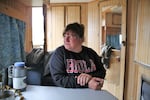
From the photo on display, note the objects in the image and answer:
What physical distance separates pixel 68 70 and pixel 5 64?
0.43 m

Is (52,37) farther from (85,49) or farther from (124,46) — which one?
(85,49)

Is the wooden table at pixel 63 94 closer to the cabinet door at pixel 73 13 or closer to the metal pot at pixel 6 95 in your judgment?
the metal pot at pixel 6 95

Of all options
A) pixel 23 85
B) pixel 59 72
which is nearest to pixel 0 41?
pixel 23 85

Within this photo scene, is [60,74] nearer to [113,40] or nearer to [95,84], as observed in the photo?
[95,84]

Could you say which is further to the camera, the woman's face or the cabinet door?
the cabinet door

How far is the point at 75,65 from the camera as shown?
134 cm

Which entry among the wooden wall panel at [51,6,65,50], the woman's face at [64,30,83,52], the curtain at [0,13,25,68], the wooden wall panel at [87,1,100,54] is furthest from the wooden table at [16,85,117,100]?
the wooden wall panel at [51,6,65,50]

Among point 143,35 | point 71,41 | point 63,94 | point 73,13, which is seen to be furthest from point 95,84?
point 73,13

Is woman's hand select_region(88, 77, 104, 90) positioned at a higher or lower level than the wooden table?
higher

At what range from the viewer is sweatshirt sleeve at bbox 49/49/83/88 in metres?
1.24

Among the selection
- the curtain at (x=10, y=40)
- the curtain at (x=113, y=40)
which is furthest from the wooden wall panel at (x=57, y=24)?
the curtain at (x=10, y=40)

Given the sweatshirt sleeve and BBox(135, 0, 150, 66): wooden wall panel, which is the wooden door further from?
the sweatshirt sleeve

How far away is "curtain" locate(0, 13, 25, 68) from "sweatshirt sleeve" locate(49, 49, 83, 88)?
28 centimetres

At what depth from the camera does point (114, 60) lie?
126 inches
